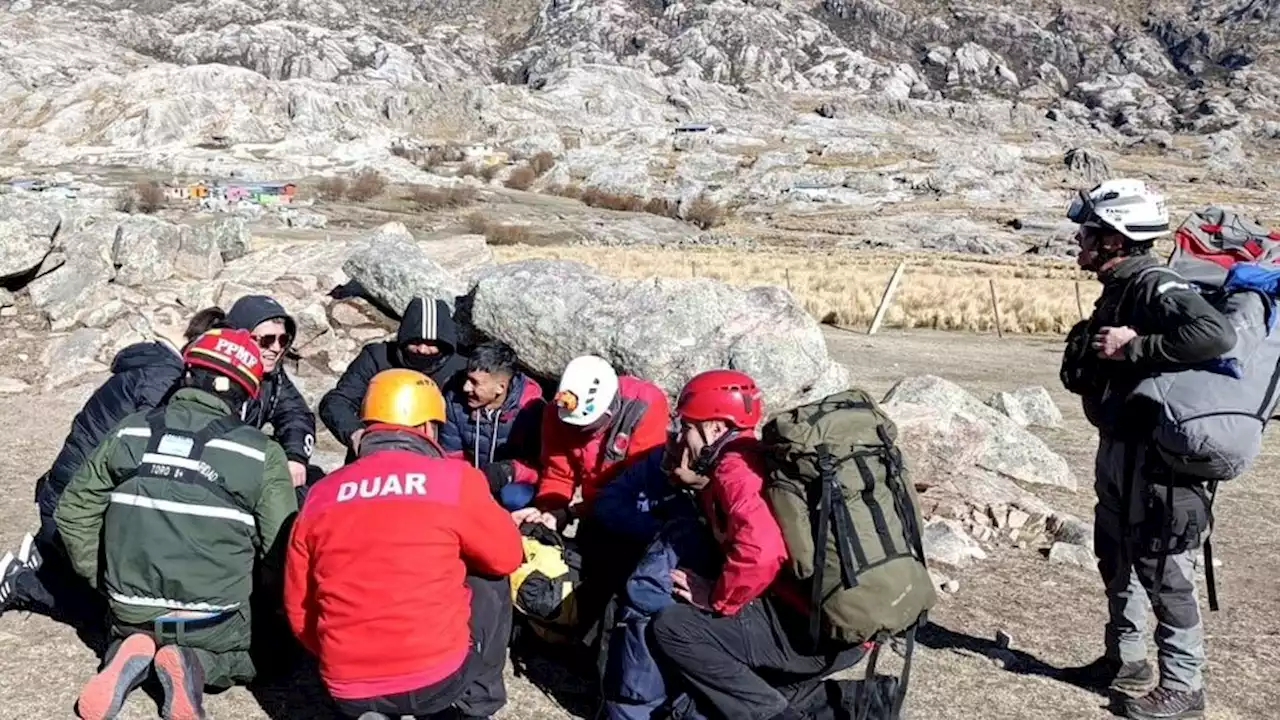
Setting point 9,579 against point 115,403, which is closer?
point 115,403

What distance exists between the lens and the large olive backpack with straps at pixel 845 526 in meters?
3.66

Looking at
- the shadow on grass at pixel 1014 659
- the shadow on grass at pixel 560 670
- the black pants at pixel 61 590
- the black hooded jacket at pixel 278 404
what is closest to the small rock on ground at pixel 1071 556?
the shadow on grass at pixel 1014 659

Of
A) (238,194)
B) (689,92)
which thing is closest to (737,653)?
(238,194)

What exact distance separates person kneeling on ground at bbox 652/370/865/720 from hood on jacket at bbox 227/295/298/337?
302 centimetres

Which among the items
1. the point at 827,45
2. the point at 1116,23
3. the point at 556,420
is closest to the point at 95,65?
the point at 827,45

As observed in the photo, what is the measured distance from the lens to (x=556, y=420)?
536 centimetres

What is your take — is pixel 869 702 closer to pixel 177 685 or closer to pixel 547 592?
pixel 547 592

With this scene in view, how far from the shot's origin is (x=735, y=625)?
3.96 meters

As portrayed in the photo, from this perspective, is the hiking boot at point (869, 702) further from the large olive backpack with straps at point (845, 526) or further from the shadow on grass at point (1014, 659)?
the shadow on grass at point (1014, 659)

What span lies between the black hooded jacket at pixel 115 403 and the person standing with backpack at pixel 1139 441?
4.43 meters

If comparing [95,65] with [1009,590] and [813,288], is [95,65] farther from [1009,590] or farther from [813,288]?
[1009,590]

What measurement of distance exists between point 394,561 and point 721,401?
1.48 metres

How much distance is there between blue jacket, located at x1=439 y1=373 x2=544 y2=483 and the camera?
5.85 meters

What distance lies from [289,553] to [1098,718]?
3.82 meters
